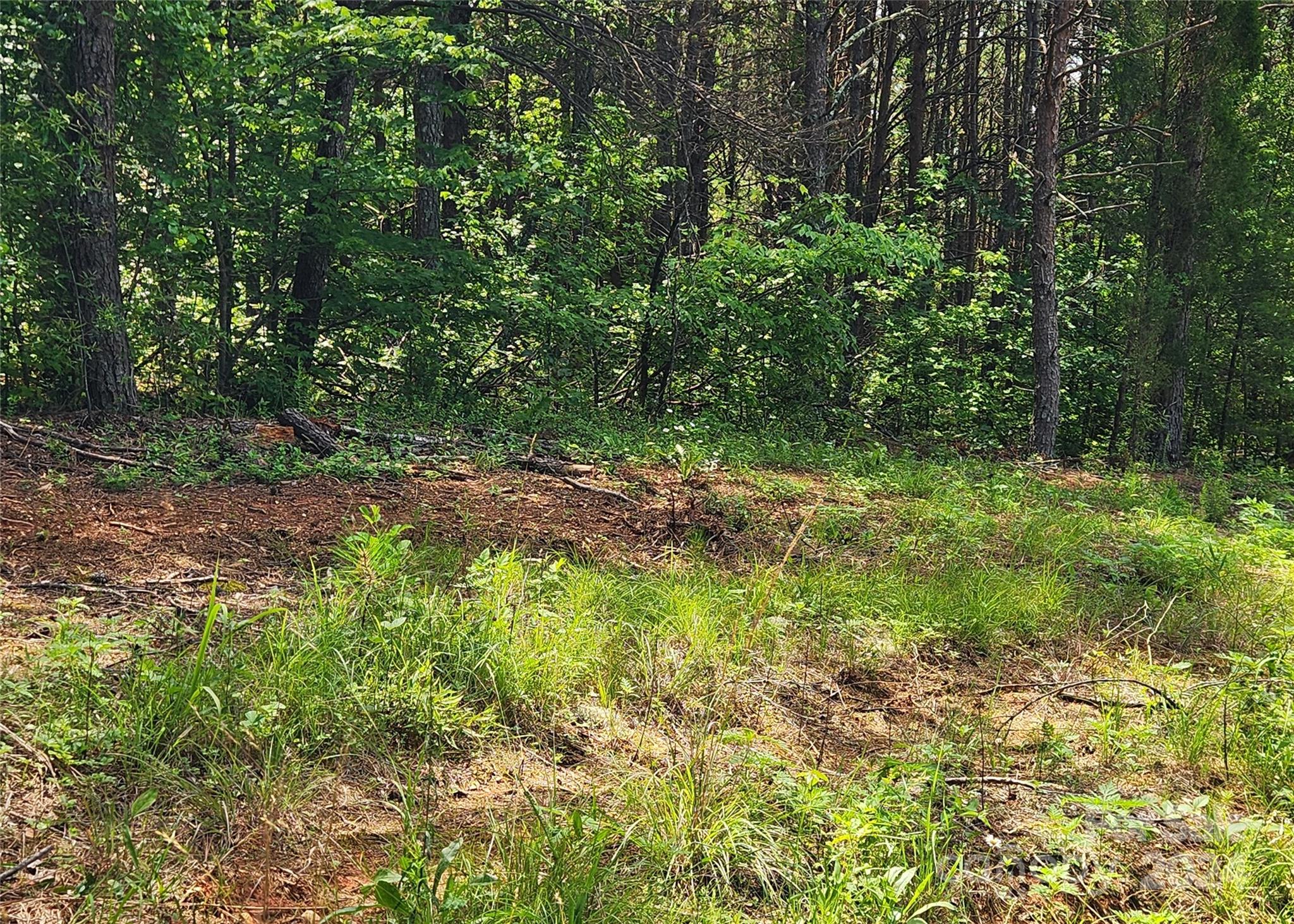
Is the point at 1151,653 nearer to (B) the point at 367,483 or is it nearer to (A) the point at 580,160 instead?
(B) the point at 367,483

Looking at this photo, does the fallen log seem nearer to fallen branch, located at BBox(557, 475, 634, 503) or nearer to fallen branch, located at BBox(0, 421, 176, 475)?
fallen branch, located at BBox(0, 421, 176, 475)

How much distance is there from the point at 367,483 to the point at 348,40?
16.6 feet

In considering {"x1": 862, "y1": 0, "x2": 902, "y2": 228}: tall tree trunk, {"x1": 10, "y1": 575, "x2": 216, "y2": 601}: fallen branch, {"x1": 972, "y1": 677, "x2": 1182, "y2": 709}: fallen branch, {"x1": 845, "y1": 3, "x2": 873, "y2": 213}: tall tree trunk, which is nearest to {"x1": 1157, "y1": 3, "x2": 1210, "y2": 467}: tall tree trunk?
{"x1": 862, "y1": 0, "x2": 902, "y2": 228}: tall tree trunk

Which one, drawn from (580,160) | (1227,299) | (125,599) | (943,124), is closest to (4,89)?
(125,599)

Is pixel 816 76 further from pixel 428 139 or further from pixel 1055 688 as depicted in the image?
pixel 1055 688

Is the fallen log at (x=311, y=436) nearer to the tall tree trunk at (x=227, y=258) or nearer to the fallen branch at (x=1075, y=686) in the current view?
the tall tree trunk at (x=227, y=258)

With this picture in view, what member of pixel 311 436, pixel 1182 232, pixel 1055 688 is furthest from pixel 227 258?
pixel 1182 232

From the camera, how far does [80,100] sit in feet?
21.3

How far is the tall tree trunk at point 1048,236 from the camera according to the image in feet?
33.6

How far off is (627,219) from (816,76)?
10.8 ft

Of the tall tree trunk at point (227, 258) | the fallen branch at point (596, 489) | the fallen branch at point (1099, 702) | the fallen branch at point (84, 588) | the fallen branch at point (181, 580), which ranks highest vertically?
the tall tree trunk at point (227, 258)

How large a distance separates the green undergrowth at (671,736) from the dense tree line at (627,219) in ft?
14.0

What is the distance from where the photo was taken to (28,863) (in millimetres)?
1781

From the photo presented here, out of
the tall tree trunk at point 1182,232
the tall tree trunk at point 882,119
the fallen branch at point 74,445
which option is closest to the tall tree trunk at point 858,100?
the tall tree trunk at point 882,119
